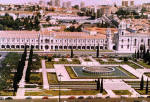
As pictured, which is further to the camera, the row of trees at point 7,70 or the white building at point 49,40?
the white building at point 49,40

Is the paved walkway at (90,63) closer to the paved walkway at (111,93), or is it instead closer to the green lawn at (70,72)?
the green lawn at (70,72)

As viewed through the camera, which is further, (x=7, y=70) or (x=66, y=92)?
(x=7, y=70)

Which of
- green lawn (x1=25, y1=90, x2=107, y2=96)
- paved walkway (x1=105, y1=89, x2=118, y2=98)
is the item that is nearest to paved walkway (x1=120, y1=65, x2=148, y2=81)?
paved walkway (x1=105, y1=89, x2=118, y2=98)

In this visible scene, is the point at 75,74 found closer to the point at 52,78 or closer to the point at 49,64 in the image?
the point at 52,78

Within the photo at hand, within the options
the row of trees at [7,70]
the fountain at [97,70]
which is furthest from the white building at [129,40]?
the row of trees at [7,70]

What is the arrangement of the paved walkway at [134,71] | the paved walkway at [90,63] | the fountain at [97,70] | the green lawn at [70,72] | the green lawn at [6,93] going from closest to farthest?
the green lawn at [6,93], the green lawn at [70,72], the paved walkway at [134,71], the fountain at [97,70], the paved walkway at [90,63]

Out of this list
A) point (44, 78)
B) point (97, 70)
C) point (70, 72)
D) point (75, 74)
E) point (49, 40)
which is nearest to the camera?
point (44, 78)

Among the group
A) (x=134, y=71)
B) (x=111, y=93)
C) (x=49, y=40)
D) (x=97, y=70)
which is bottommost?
(x=134, y=71)

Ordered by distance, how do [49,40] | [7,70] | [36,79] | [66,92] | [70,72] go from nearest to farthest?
1. [66,92]
2. [36,79]
3. [7,70]
4. [70,72]
5. [49,40]

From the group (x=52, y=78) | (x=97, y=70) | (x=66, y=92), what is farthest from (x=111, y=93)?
(x=97, y=70)

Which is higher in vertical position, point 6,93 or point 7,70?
point 7,70

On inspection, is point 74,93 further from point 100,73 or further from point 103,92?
point 100,73
